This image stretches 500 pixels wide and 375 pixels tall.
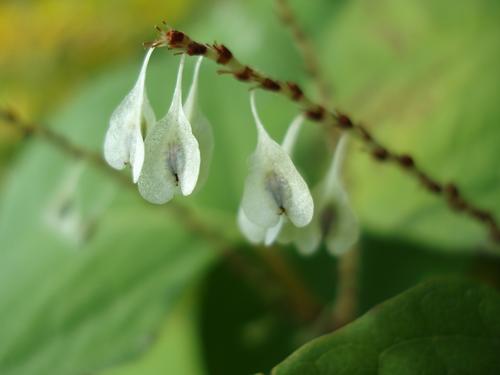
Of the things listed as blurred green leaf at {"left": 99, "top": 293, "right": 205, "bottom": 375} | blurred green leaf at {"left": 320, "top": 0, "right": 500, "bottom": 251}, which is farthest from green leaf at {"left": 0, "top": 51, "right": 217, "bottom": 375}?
blurred green leaf at {"left": 320, "top": 0, "right": 500, "bottom": 251}

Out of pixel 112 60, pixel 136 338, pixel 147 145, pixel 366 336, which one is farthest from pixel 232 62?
pixel 112 60

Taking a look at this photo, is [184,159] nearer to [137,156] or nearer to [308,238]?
[137,156]

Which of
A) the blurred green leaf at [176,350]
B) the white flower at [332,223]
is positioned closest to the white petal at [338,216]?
the white flower at [332,223]

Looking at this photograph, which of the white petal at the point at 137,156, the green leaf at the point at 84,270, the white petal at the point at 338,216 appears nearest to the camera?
the white petal at the point at 137,156

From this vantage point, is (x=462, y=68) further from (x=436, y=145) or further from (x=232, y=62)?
(x=232, y=62)

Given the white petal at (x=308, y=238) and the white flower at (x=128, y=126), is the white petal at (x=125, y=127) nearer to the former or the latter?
the white flower at (x=128, y=126)

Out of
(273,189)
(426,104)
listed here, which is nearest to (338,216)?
(273,189)
